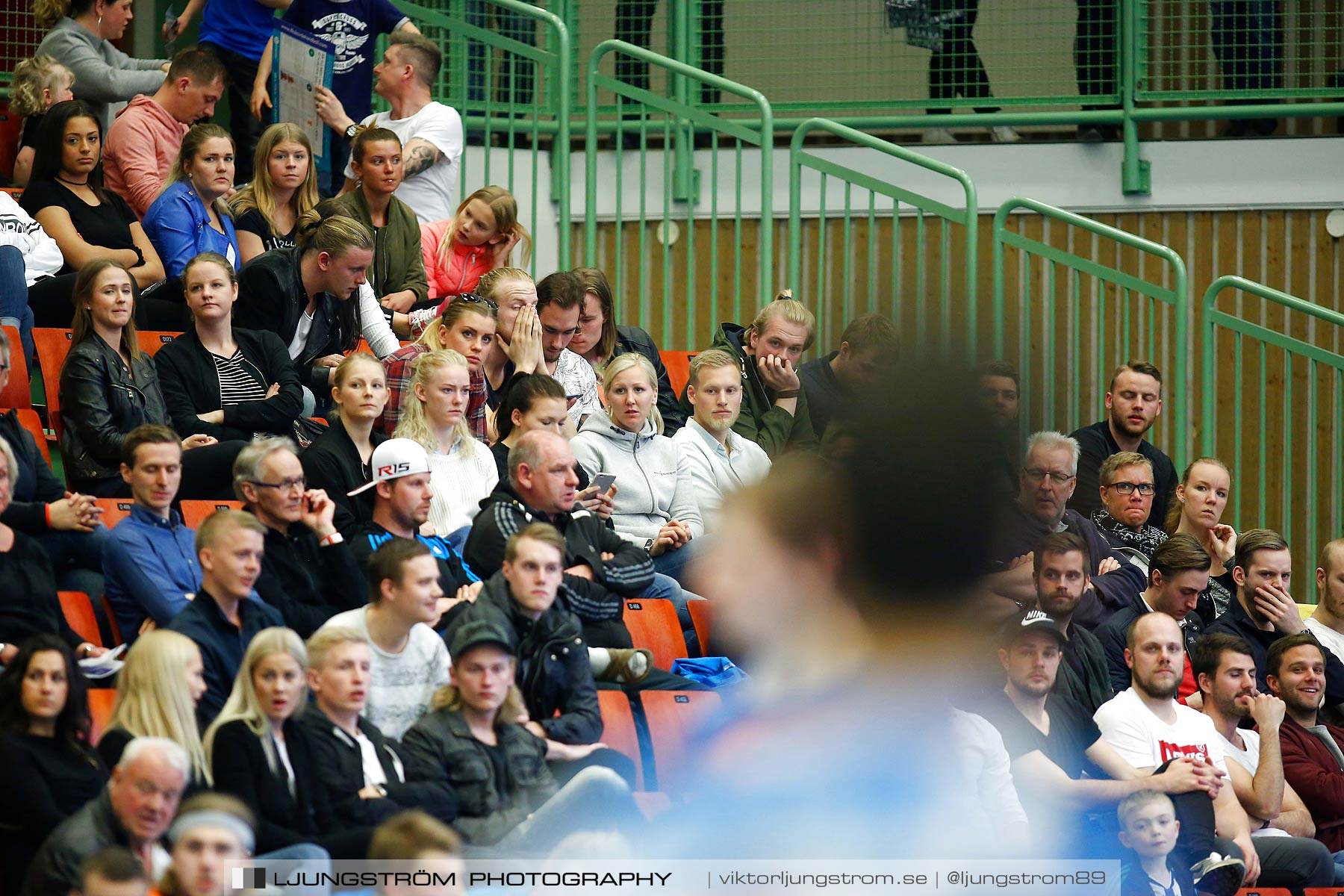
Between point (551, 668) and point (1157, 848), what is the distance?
5.67ft

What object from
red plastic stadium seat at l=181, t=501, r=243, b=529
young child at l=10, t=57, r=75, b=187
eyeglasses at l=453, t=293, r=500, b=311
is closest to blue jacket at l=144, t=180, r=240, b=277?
young child at l=10, t=57, r=75, b=187

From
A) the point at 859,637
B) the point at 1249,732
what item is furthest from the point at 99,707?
the point at 1249,732

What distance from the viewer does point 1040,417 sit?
213 cm

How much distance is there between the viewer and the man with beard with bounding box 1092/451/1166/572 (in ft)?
23.8

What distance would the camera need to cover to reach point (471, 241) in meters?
7.79

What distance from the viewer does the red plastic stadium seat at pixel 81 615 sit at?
501 centimetres

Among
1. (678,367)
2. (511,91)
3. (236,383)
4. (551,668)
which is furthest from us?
(511,91)

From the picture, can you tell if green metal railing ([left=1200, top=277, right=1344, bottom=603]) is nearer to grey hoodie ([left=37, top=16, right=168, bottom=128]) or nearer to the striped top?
the striped top

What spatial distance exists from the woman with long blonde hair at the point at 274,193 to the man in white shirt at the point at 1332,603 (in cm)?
419

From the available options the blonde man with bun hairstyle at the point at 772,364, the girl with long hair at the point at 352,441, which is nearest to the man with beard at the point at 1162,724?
the blonde man with bun hairstyle at the point at 772,364

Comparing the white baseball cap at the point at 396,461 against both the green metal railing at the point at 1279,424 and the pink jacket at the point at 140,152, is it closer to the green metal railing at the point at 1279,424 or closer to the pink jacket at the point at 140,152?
the pink jacket at the point at 140,152

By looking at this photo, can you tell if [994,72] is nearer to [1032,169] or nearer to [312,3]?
[1032,169]

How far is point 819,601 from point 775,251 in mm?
8120

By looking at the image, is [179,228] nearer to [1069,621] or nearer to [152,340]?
[152,340]
